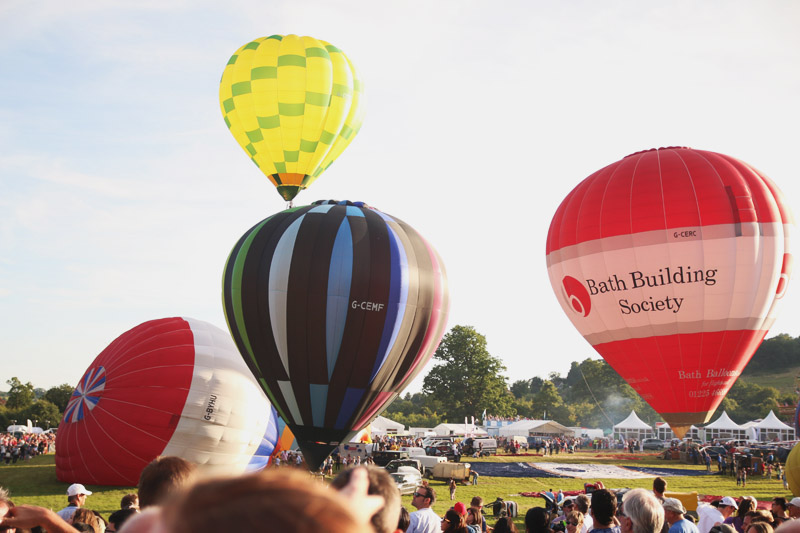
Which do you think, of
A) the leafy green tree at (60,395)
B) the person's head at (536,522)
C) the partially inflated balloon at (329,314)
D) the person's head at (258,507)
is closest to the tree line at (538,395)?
the leafy green tree at (60,395)

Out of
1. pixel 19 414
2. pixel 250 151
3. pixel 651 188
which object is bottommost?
pixel 19 414

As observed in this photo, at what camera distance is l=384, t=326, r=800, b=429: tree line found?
57.6 metres

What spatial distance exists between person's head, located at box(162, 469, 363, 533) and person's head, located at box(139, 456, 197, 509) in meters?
1.52

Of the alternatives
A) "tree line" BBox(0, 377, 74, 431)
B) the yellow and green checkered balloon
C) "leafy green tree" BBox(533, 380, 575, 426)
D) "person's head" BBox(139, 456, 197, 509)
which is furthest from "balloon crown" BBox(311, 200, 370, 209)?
"leafy green tree" BBox(533, 380, 575, 426)

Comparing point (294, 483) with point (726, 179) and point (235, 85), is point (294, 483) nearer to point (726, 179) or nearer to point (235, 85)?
point (726, 179)

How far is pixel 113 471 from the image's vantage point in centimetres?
1647

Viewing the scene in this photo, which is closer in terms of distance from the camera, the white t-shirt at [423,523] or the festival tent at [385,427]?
the white t-shirt at [423,523]

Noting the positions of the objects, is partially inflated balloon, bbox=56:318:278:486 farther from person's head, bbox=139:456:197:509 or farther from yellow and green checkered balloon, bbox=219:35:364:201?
person's head, bbox=139:456:197:509

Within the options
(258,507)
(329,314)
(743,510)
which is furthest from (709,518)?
(329,314)

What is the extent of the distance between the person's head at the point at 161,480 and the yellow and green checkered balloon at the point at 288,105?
59.8 ft

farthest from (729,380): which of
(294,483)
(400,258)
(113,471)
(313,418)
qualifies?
(294,483)

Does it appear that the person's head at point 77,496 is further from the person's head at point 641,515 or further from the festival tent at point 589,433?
the festival tent at point 589,433

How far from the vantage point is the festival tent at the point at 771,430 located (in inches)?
1645

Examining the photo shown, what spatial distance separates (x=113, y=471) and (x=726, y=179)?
1588 centimetres
